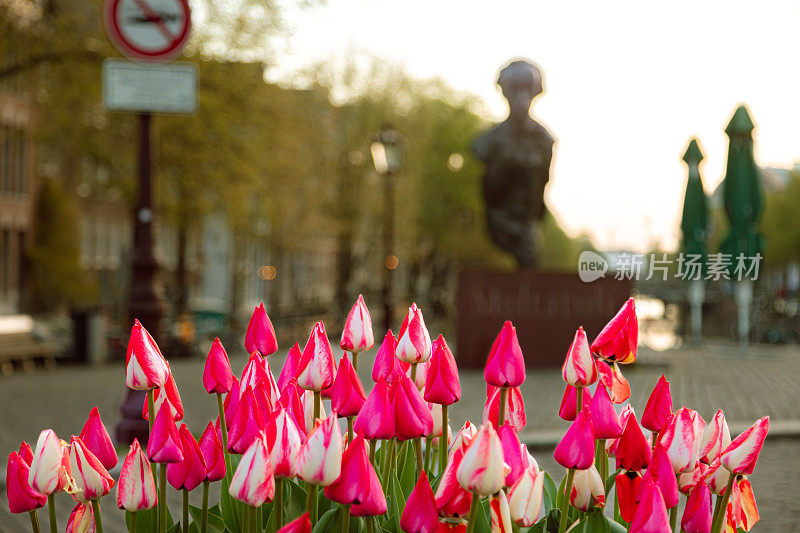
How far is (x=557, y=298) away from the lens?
13.8 metres

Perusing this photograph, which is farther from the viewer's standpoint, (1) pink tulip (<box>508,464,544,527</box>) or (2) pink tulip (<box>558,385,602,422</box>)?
(2) pink tulip (<box>558,385,602,422</box>)

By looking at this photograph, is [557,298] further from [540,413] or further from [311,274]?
[311,274]

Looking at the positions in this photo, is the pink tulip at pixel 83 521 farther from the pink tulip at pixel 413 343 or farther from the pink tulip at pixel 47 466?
the pink tulip at pixel 413 343

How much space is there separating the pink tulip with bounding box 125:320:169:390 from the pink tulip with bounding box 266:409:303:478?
348mm

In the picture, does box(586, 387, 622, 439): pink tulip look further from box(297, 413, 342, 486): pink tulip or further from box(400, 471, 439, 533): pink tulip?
box(297, 413, 342, 486): pink tulip

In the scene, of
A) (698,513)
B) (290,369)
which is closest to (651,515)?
(698,513)

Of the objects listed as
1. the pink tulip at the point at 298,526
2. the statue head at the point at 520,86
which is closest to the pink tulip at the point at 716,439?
the pink tulip at the point at 298,526

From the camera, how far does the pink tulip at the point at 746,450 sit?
1.63m

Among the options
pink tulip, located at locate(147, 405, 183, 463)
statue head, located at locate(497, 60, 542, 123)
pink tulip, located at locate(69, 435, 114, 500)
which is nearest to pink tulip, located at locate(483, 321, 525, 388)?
pink tulip, located at locate(147, 405, 183, 463)

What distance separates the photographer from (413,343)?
6.64ft

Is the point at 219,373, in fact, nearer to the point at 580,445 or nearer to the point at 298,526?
the point at 298,526

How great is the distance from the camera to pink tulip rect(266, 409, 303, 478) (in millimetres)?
1598

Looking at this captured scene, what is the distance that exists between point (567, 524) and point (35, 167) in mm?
35412

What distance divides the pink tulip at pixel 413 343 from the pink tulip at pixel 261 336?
0.31m
